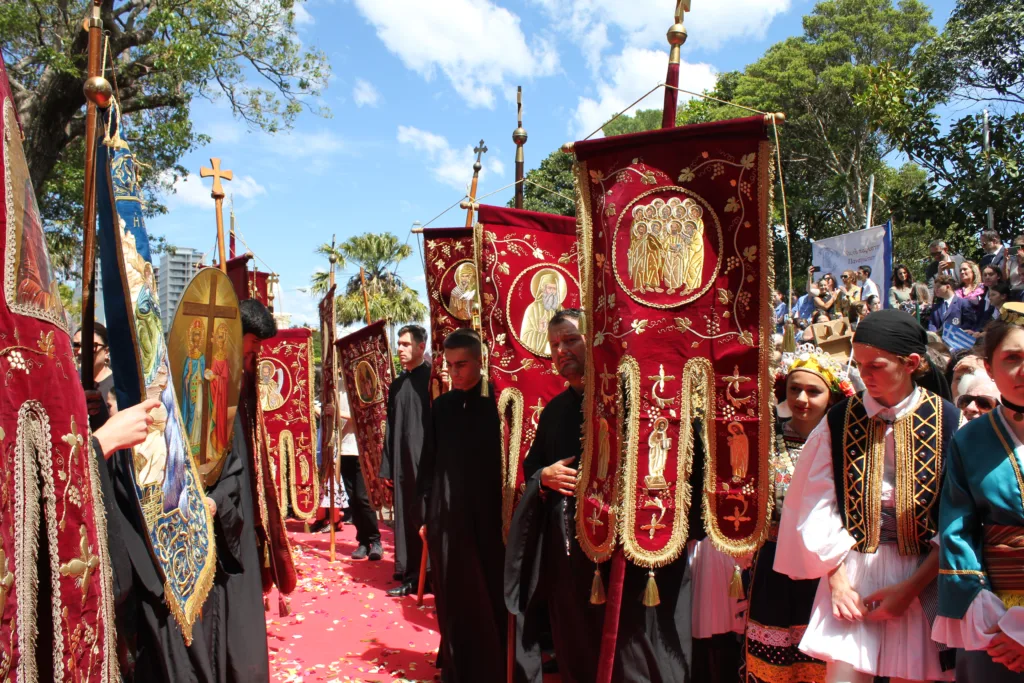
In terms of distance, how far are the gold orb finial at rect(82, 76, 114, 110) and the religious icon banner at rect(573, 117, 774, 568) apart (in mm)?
1903

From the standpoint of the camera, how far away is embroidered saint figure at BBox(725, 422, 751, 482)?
3.19 m

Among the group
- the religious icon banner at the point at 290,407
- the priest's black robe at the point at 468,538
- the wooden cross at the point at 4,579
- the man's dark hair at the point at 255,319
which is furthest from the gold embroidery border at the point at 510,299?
the religious icon banner at the point at 290,407

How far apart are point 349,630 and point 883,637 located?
4.31 metres

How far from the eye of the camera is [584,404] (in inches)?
140

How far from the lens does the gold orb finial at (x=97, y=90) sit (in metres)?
2.66

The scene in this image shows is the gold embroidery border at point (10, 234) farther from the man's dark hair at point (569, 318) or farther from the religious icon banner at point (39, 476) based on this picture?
the man's dark hair at point (569, 318)

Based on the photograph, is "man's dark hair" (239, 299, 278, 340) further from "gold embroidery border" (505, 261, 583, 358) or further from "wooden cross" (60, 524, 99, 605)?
"wooden cross" (60, 524, 99, 605)

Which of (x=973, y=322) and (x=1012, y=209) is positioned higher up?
(x=1012, y=209)

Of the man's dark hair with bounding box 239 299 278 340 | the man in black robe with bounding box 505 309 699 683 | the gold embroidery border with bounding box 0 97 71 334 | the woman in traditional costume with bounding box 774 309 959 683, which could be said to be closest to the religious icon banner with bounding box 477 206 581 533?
the man in black robe with bounding box 505 309 699 683

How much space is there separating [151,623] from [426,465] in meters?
1.97

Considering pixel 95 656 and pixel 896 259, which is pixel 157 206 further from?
pixel 896 259

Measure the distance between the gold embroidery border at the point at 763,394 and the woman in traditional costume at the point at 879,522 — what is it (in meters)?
0.13

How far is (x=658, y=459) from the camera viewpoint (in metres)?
3.23

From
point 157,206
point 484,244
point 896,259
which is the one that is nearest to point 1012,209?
point 896,259
